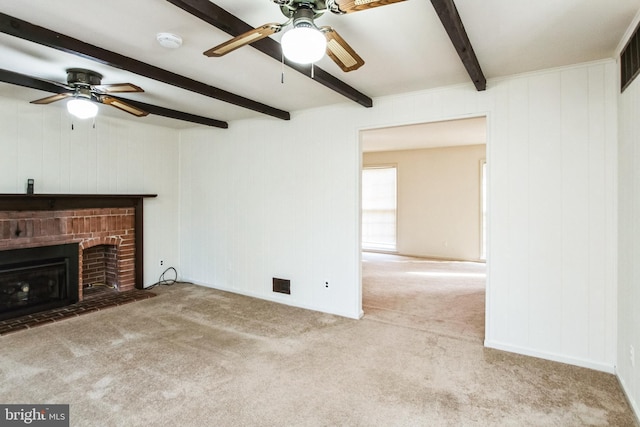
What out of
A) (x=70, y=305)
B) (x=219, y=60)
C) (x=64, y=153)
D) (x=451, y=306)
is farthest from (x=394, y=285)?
(x=64, y=153)

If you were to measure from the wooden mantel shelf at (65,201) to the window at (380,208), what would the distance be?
16.8 ft

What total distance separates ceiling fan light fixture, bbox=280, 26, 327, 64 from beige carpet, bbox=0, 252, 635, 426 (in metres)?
2.10

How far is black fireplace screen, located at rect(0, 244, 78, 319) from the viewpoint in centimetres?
384

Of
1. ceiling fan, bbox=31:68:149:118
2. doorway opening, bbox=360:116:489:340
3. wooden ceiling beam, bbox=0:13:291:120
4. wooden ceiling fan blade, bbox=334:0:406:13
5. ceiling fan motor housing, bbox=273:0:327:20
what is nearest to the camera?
wooden ceiling fan blade, bbox=334:0:406:13

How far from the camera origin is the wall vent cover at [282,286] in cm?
445

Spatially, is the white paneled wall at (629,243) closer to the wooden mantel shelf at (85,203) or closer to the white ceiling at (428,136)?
the white ceiling at (428,136)

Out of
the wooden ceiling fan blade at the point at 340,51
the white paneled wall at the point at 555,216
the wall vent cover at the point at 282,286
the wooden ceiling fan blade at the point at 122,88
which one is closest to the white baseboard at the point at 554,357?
the white paneled wall at the point at 555,216

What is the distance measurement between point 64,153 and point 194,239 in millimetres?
2019

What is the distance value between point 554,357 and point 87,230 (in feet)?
17.7

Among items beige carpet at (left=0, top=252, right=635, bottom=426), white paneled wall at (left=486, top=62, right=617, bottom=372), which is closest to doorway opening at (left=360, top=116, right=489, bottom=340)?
beige carpet at (left=0, top=252, right=635, bottom=426)

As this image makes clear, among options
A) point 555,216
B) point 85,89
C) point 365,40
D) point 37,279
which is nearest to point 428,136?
point 555,216

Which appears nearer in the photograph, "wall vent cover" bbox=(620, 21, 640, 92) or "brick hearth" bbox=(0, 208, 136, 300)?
"wall vent cover" bbox=(620, 21, 640, 92)

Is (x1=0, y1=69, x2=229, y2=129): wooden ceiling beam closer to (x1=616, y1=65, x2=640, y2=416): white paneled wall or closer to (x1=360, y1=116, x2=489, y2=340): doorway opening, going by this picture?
(x1=360, y1=116, x2=489, y2=340): doorway opening

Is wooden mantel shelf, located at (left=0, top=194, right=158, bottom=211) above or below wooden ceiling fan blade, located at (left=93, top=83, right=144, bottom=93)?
below
